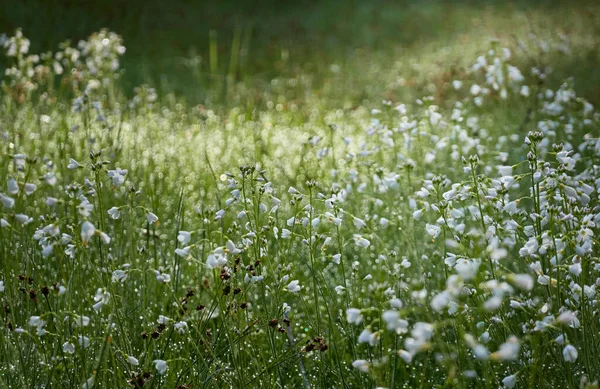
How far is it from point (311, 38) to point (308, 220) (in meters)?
13.5

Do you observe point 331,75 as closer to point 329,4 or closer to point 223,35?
point 223,35

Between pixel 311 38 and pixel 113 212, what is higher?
pixel 311 38

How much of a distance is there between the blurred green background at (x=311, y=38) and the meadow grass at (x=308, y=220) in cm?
12

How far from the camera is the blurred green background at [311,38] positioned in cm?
1071

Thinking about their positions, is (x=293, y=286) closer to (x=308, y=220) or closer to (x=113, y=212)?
(x=308, y=220)

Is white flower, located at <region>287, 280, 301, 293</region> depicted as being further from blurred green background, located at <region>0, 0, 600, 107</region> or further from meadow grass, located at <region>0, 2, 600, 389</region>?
blurred green background, located at <region>0, 0, 600, 107</region>

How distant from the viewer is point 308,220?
259 cm

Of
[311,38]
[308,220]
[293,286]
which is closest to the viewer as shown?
[293,286]

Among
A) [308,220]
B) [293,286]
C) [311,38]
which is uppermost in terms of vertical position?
[311,38]

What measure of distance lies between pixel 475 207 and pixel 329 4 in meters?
16.3

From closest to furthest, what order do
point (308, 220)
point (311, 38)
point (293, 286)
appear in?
point (293, 286) < point (308, 220) < point (311, 38)

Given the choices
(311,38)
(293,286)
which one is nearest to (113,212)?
(293,286)

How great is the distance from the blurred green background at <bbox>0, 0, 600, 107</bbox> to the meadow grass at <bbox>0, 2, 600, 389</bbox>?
12 cm

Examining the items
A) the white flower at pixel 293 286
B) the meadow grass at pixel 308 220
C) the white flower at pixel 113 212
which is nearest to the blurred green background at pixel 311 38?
the meadow grass at pixel 308 220
